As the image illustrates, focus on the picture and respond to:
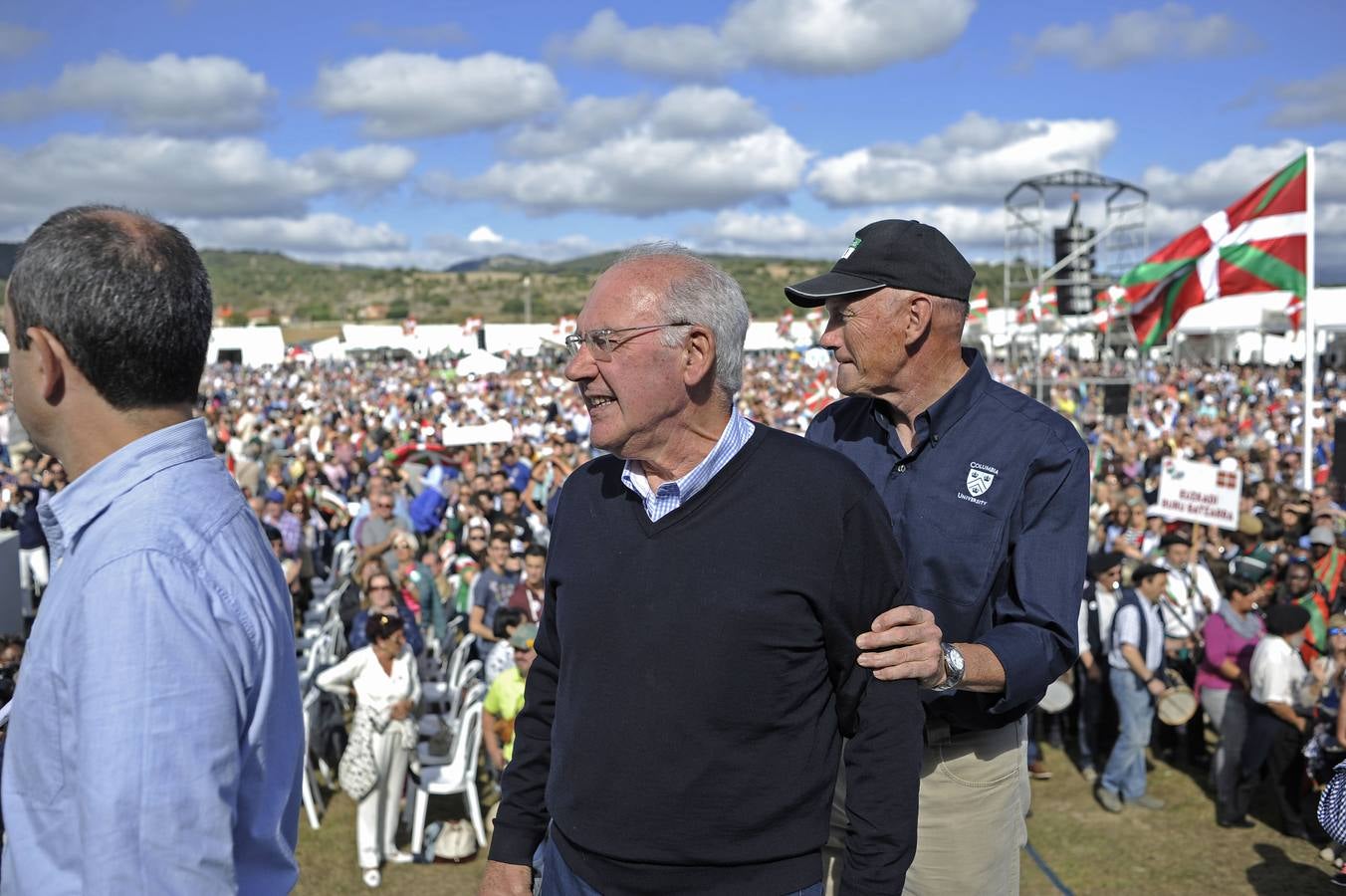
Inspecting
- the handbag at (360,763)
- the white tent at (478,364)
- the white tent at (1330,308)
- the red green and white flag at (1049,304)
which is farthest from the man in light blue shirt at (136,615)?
the white tent at (1330,308)

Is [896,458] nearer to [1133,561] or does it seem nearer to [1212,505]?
[1133,561]

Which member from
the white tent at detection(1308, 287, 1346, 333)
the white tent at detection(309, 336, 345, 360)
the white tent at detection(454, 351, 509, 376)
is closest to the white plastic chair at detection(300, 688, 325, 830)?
the white tent at detection(454, 351, 509, 376)

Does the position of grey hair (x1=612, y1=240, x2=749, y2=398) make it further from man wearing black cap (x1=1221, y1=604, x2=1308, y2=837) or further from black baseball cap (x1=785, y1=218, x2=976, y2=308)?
man wearing black cap (x1=1221, y1=604, x2=1308, y2=837)

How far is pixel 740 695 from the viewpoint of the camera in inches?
67.4

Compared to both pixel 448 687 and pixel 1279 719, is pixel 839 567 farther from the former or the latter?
pixel 448 687

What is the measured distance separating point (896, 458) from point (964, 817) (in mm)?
730

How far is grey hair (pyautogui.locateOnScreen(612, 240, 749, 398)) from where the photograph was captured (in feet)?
6.14

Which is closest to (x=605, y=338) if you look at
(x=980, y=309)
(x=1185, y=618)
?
(x=1185, y=618)

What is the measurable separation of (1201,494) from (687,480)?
966 cm

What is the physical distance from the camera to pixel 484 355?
23188 millimetres

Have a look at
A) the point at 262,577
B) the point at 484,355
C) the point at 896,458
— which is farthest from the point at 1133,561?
the point at 484,355

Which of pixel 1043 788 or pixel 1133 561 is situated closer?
pixel 1043 788

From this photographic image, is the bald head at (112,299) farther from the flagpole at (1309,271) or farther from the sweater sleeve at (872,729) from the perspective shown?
the flagpole at (1309,271)

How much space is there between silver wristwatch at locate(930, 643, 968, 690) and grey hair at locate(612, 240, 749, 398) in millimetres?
587
